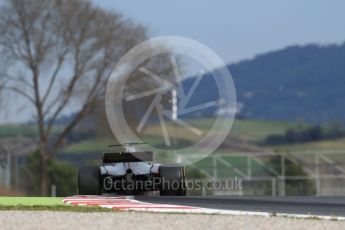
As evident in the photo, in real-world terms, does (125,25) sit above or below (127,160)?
above

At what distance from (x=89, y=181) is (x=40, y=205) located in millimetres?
5169

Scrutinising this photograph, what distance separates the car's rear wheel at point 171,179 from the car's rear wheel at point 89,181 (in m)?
1.52

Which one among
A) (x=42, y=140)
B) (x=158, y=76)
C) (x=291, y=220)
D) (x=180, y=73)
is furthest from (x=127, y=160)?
(x=42, y=140)

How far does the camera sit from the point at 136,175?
2539 cm

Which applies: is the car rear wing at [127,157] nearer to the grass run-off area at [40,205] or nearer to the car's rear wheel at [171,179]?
the car's rear wheel at [171,179]

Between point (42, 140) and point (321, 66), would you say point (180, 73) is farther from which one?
point (321, 66)

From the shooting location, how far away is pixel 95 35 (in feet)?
207

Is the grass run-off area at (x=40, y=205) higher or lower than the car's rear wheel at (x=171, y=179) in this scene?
lower

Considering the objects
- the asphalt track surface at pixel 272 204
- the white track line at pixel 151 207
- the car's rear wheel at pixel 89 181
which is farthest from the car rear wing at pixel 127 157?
the white track line at pixel 151 207

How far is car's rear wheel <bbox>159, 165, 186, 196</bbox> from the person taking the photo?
998 inches

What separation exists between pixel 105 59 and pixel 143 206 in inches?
1680

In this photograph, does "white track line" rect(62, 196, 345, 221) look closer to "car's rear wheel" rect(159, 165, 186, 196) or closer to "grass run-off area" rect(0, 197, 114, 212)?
"grass run-off area" rect(0, 197, 114, 212)

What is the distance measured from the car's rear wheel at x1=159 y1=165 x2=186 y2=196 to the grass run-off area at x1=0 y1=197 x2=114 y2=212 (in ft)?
10.7

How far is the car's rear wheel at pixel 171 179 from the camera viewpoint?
25.3m
